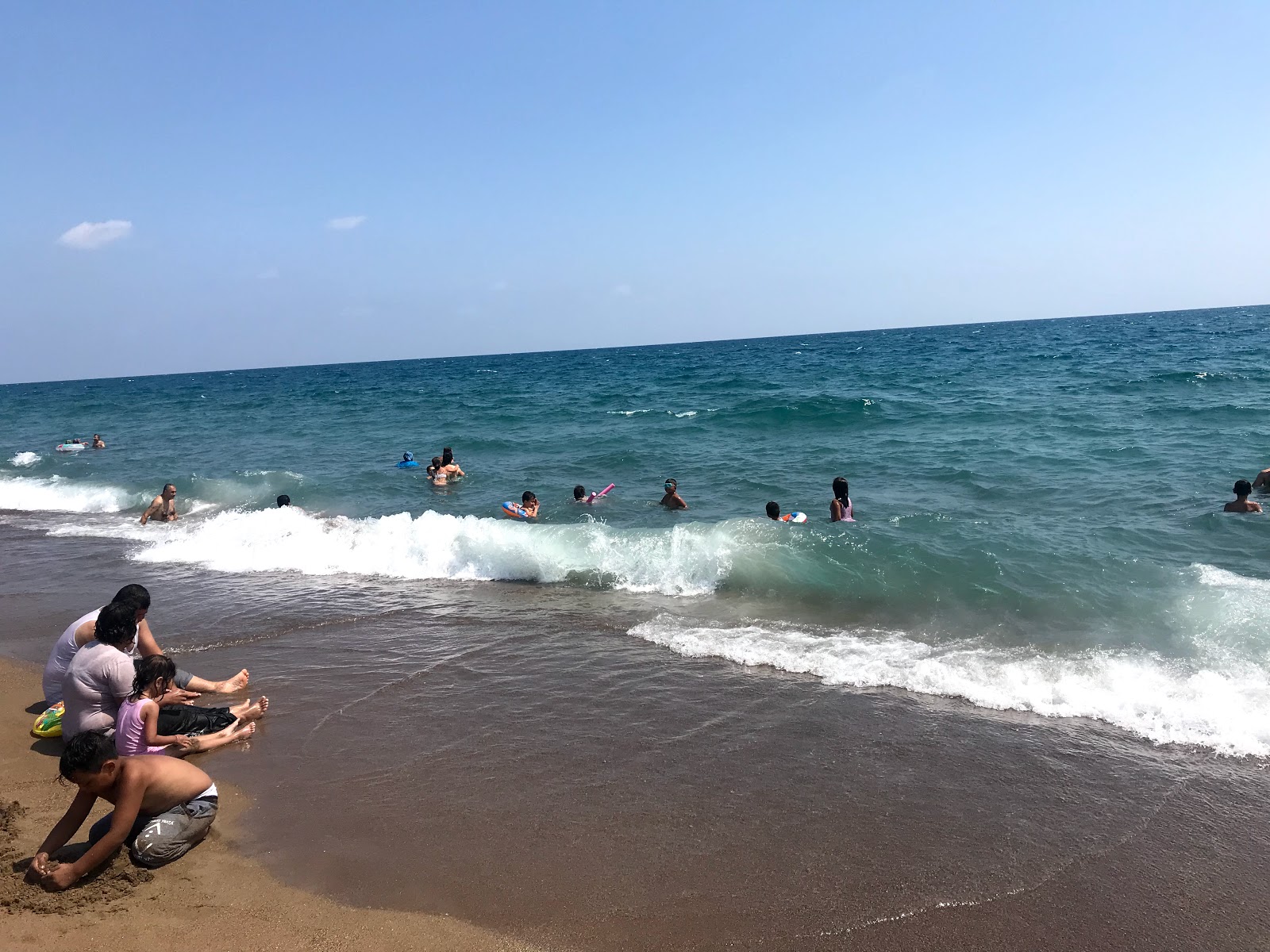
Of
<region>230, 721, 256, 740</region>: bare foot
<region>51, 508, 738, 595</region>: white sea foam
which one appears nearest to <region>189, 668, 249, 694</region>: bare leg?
<region>230, 721, 256, 740</region>: bare foot

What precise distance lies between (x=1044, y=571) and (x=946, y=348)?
6053 centimetres

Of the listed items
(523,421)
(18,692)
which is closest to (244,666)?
(18,692)

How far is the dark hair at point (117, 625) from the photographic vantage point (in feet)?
17.9

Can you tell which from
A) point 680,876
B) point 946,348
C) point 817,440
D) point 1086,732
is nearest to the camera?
point 680,876

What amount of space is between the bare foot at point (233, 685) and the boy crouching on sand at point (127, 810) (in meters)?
2.09

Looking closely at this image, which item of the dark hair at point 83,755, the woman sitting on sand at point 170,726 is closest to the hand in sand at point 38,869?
the dark hair at point 83,755

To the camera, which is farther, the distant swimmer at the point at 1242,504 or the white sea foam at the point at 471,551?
the distant swimmer at the point at 1242,504

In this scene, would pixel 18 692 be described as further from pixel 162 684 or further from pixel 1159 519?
pixel 1159 519

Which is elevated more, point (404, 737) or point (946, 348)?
point (946, 348)

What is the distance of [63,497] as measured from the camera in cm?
2020

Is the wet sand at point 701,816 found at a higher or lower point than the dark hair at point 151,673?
lower

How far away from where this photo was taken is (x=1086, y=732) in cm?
591

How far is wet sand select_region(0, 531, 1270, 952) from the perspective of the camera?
3963 mm

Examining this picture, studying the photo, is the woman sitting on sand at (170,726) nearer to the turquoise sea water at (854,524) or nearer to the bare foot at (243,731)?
the bare foot at (243,731)
